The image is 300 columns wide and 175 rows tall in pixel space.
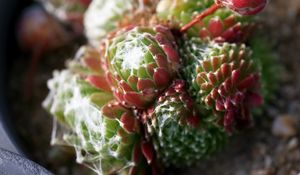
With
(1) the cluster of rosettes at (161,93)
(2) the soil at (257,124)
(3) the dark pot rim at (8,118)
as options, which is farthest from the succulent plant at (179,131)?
(3) the dark pot rim at (8,118)

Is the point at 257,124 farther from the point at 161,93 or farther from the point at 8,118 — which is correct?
the point at 8,118

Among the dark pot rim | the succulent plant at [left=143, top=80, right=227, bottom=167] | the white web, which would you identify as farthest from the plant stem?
the dark pot rim

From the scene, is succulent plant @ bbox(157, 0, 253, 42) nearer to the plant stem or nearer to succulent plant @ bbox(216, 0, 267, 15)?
the plant stem

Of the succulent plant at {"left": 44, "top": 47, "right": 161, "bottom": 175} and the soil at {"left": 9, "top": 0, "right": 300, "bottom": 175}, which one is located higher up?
the succulent plant at {"left": 44, "top": 47, "right": 161, "bottom": 175}

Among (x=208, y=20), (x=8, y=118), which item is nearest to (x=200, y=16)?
(x=208, y=20)

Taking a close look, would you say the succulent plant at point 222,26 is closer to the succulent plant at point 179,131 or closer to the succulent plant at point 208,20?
the succulent plant at point 208,20

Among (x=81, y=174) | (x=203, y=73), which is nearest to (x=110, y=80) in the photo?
(x=203, y=73)

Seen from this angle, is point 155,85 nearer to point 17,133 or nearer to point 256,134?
point 256,134
